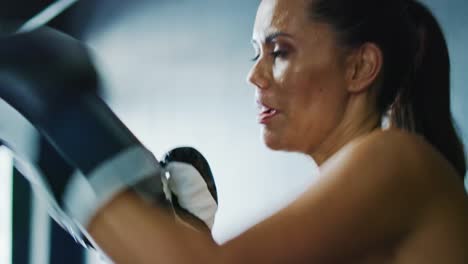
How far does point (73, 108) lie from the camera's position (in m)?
0.54

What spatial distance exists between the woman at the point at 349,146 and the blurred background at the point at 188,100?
2.29 ft

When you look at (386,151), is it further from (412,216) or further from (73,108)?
(73,108)

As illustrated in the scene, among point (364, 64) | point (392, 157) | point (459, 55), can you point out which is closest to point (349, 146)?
point (392, 157)

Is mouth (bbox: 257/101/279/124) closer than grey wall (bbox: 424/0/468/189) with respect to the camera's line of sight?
Yes

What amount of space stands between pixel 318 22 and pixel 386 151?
0.62 ft

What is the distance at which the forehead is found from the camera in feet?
2.57

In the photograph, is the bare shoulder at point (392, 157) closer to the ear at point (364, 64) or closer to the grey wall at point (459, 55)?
the ear at point (364, 64)

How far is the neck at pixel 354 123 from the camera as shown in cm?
81

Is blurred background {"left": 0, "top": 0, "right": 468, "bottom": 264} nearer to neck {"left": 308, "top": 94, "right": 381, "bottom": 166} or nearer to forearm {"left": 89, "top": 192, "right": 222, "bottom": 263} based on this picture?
neck {"left": 308, "top": 94, "right": 381, "bottom": 166}

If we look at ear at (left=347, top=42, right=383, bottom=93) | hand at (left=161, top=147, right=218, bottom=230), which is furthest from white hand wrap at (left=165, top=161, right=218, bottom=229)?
ear at (left=347, top=42, right=383, bottom=93)

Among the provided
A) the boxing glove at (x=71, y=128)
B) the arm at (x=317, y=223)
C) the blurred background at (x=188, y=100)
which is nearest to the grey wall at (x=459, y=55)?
the blurred background at (x=188, y=100)

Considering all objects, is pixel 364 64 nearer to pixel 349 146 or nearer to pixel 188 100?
pixel 349 146

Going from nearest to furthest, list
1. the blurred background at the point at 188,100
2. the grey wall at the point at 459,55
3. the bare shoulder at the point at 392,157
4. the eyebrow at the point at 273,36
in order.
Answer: the bare shoulder at the point at 392,157 < the eyebrow at the point at 273,36 < the grey wall at the point at 459,55 < the blurred background at the point at 188,100

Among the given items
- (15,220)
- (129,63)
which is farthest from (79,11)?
(15,220)
